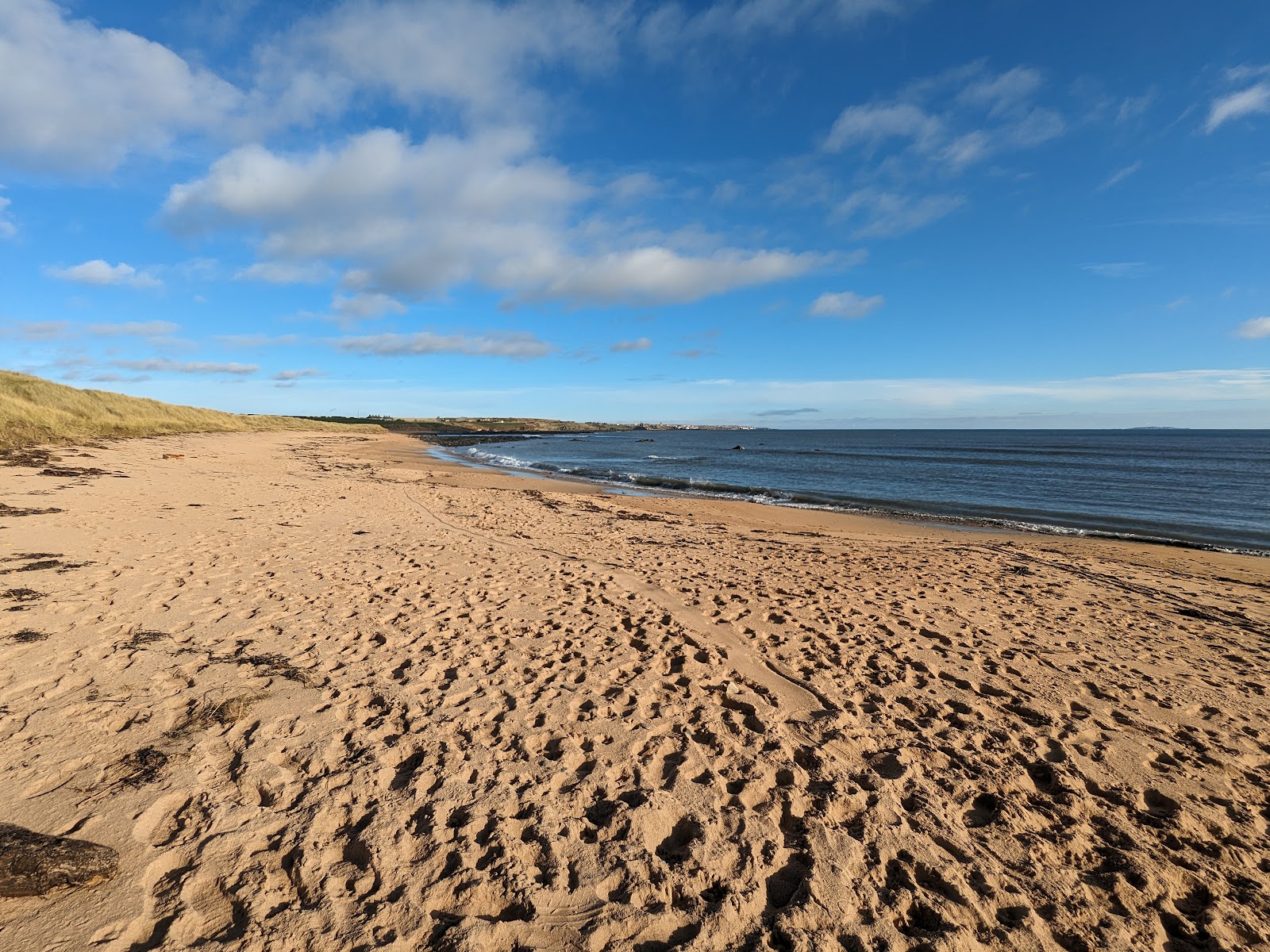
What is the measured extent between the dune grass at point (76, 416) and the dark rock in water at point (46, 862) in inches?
1202

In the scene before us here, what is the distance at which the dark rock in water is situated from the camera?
9.41 feet

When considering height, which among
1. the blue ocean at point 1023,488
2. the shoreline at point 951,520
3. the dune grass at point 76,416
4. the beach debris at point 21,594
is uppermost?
the dune grass at point 76,416

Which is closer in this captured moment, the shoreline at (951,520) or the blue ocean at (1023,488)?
the shoreline at (951,520)

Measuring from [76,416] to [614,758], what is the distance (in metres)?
46.8

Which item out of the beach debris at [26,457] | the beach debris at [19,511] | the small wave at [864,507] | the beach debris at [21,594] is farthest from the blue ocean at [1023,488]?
the beach debris at [26,457]

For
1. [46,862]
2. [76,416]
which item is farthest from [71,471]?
[76,416]

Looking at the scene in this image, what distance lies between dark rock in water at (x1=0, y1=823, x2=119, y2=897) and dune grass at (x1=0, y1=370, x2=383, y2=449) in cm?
3054

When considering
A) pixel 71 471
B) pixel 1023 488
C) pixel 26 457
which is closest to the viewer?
pixel 71 471

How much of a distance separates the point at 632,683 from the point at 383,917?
308cm

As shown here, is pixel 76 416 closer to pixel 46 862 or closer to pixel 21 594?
pixel 21 594

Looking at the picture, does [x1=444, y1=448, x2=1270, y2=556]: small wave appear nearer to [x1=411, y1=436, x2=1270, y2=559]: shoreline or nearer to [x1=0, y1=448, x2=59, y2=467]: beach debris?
[x1=411, y1=436, x2=1270, y2=559]: shoreline

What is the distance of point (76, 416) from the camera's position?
34.0 m

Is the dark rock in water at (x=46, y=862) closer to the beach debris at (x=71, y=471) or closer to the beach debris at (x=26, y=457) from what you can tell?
the beach debris at (x=71, y=471)

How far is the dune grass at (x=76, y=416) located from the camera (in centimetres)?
2667
